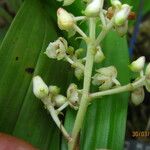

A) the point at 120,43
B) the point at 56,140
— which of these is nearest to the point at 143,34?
the point at 120,43

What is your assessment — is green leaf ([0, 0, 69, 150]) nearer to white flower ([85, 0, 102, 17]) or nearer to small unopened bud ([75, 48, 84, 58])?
small unopened bud ([75, 48, 84, 58])

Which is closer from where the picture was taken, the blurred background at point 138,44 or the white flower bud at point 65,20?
the white flower bud at point 65,20

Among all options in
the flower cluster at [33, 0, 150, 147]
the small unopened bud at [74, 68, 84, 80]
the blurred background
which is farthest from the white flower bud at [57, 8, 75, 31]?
the blurred background

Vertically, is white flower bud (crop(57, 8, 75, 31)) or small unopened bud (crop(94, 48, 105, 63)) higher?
white flower bud (crop(57, 8, 75, 31))

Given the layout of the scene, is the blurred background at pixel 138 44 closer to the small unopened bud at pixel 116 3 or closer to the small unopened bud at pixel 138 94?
the small unopened bud at pixel 138 94

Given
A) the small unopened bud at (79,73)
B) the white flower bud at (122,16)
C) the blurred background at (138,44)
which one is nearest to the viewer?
the white flower bud at (122,16)

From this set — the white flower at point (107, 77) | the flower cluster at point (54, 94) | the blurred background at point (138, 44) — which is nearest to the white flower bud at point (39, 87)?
the flower cluster at point (54, 94)

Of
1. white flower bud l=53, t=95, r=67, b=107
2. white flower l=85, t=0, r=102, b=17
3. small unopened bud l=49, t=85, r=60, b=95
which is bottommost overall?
white flower bud l=53, t=95, r=67, b=107

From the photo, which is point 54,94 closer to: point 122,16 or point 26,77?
point 26,77
